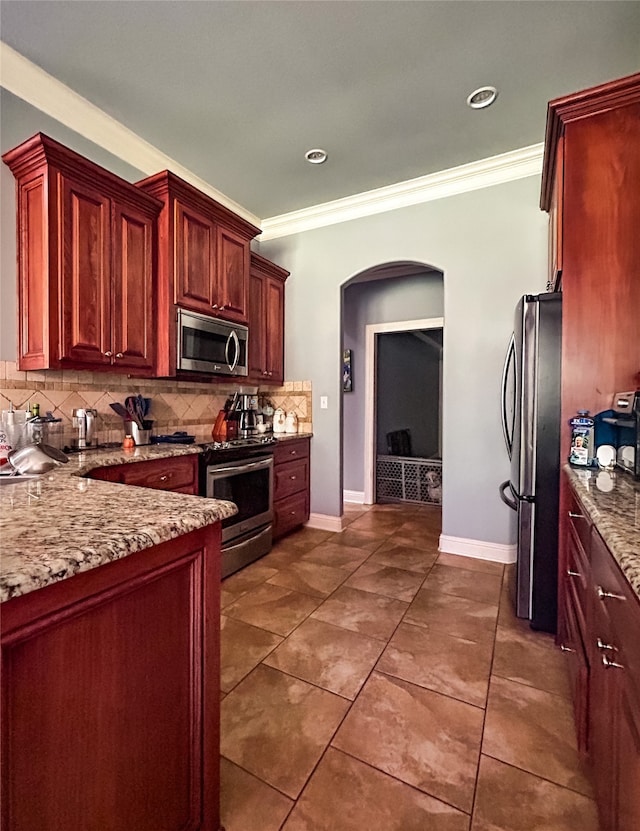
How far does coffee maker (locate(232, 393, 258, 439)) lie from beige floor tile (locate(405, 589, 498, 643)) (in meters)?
1.90

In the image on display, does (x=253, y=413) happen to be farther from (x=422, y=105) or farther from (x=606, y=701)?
(x=606, y=701)

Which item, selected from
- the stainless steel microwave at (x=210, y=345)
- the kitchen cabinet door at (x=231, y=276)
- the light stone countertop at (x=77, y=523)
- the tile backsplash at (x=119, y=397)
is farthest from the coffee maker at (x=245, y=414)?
the light stone countertop at (x=77, y=523)

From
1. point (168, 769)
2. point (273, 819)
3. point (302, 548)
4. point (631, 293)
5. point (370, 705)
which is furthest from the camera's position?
point (302, 548)

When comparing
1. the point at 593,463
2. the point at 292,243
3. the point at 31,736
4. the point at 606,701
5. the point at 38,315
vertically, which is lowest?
the point at 606,701

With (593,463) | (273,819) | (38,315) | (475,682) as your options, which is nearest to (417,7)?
(593,463)

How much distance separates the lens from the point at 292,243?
12.6 feet

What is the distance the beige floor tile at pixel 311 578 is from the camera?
2514 millimetres

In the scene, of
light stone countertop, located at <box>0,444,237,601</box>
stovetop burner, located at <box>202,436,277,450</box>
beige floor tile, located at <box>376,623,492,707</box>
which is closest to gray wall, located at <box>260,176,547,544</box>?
beige floor tile, located at <box>376,623,492,707</box>

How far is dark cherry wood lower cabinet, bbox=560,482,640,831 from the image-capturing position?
2.34 feet

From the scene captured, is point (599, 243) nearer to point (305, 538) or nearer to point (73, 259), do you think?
point (73, 259)

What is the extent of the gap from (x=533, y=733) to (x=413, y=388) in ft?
16.6

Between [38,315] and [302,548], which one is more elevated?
[38,315]

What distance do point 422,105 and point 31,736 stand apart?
10.1 ft

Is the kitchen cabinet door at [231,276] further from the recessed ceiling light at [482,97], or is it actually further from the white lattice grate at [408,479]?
the white lattice grate at [408,479]
